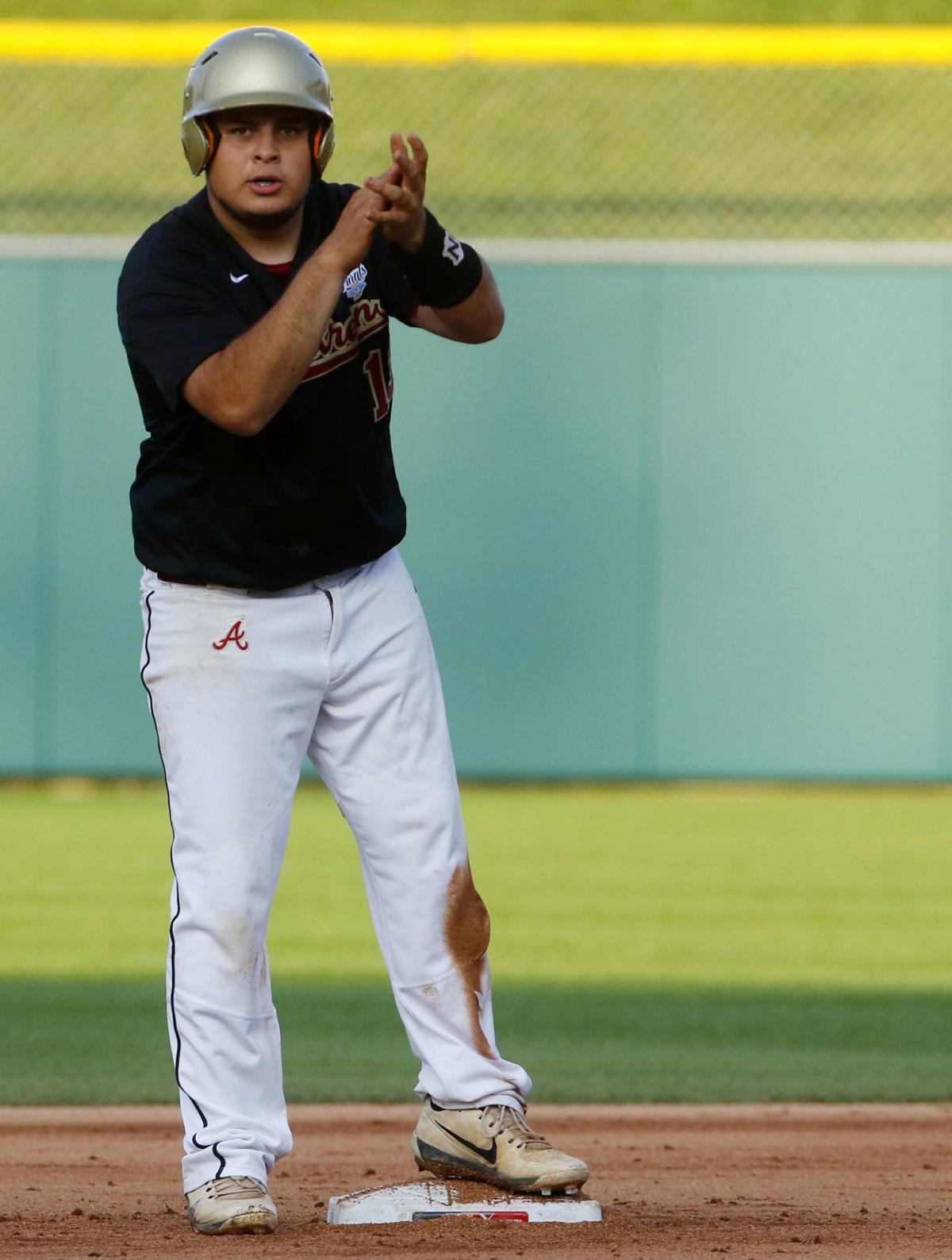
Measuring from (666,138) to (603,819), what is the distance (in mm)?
6668

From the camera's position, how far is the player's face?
3.39 meters

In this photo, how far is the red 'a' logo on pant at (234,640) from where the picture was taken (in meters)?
3.47

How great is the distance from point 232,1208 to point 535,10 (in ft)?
59.9

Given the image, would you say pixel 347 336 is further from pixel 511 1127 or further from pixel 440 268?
pixel 511 1127

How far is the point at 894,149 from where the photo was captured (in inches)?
632

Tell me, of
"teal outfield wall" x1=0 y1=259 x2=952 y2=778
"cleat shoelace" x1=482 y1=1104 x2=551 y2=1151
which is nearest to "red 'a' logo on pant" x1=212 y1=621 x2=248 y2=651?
"cleat shoelace" x1=482 y1=1104 x2=551 y2=1151

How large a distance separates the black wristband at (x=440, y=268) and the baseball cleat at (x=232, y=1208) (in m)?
1.57

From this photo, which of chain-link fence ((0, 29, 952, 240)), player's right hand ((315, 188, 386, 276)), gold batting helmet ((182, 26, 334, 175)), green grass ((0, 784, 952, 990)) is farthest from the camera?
chain-link fence ((0, 29, 952, 240))

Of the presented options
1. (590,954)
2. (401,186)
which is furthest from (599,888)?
(401,186)

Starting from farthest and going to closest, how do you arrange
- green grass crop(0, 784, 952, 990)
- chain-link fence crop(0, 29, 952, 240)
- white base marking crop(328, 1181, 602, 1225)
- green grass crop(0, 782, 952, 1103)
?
chain-link fence crop(0, 29, 952, 240)
green grass crop(0, 784, 952, 990)
green grass crop(0, 782, 952, 1103)
white base marking crop(328, 1181, 602, 1225)

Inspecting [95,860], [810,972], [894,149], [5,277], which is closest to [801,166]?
[894,149]

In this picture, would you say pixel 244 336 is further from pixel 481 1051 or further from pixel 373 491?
pixel 481 1051

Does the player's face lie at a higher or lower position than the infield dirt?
higher

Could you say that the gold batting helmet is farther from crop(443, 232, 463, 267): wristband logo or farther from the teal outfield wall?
the teal outfield wall
